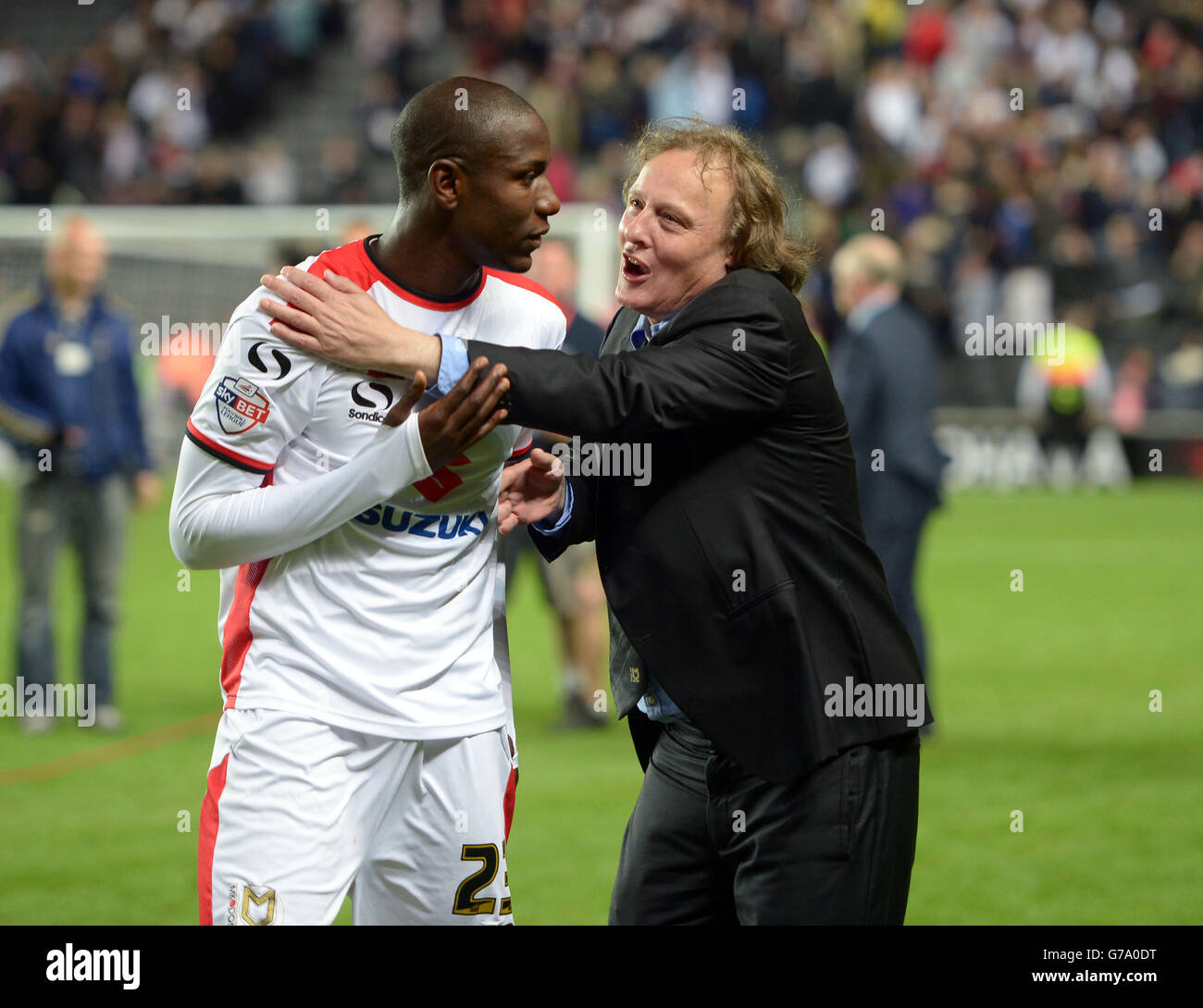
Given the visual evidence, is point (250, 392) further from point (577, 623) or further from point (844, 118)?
point (844, 118)

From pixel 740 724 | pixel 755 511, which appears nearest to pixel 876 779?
pixel 740 724

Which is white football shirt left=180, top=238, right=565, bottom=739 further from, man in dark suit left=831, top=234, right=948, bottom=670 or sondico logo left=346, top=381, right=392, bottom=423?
man in dark suit left=831, top=234, right=948, bottom=670

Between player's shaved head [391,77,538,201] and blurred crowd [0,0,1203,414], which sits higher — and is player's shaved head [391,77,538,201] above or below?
below

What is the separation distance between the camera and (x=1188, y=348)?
19.8 metres

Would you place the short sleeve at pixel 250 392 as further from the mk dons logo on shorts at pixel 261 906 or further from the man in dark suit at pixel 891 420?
the man in dark suit at pixel 891 420

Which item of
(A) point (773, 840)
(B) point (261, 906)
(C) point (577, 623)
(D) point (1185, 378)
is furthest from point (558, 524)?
(D) point (1185, 378)

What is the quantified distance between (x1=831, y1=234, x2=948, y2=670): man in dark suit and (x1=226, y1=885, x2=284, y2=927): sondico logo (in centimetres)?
508

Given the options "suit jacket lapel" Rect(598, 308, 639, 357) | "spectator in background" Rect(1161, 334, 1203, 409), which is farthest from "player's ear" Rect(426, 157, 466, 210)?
"spectator in background" Rect(1161, 334, 1203, 409)

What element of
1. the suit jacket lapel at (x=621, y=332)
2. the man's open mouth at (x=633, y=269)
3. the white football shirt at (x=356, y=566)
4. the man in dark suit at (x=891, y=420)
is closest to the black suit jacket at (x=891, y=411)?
the man in dark suit at (x=891, y=420)

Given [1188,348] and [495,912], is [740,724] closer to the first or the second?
[495,912]

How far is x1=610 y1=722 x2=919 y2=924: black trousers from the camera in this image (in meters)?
3.09

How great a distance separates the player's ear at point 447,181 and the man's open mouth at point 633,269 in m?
0.42

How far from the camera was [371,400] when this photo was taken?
10.2 ft
